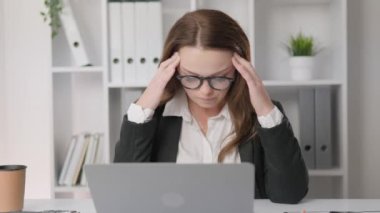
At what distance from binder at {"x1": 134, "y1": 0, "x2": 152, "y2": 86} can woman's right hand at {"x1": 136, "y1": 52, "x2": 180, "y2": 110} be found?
0.73m

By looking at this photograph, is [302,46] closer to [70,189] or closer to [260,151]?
[260,151]

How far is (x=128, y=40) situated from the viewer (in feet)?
7.27

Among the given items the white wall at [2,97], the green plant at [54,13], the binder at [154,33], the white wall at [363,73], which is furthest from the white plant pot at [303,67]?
the white wall at [2,97]

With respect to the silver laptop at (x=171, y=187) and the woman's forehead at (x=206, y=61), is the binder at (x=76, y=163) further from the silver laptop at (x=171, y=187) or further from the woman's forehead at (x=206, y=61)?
the silver laptop at (x=171, y=187)

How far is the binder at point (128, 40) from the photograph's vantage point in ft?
7.22

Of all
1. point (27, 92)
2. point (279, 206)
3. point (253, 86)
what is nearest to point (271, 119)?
point (253, 86)

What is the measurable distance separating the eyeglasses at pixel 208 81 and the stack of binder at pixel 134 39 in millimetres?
811

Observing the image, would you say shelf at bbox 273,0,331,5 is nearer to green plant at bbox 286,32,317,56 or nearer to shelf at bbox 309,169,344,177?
green plant at bbox 286,32,317,56

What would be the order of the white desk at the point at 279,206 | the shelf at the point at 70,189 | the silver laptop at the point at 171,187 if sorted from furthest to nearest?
the shelf at the point at 70,189 → the white desk at the point at 279,206 → the silver laptop at the point at 171,187

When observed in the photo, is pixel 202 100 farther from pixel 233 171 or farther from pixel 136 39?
pixel 136 39

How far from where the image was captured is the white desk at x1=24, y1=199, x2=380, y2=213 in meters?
1.22

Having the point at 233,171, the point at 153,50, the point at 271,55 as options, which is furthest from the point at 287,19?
the point at 233,171

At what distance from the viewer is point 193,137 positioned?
5.24 ft

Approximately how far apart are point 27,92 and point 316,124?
4.77 ft
